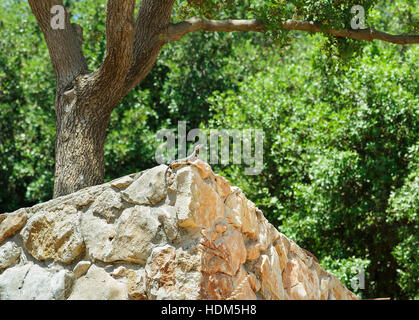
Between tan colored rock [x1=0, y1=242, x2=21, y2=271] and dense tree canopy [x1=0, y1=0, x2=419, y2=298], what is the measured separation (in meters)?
2.89

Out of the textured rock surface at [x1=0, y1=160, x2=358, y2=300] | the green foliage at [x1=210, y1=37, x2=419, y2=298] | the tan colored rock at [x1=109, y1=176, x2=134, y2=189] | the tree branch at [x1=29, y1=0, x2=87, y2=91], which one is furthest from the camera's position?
the green foliage at [x1=210, y1=37, x2=419, y2=298]

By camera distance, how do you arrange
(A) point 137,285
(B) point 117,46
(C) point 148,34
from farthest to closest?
(C) point 148,34 < (B) point 117,46 < (A) point 137,285

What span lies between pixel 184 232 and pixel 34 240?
1.21 meters

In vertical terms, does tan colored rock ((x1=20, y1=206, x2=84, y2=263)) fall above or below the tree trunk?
below

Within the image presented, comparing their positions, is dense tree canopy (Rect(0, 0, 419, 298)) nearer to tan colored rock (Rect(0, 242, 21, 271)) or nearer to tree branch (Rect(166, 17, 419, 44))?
tree branch (Rect(166, 17, 419, 44))

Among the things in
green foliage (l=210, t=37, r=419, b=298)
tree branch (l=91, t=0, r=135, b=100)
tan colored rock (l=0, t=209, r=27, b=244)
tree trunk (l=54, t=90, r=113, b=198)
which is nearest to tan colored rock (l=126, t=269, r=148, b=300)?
tan colored rock (l=0, t=209, r=27, b=244)

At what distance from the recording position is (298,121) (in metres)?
8.90

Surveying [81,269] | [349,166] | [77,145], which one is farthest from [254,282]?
[349,166]

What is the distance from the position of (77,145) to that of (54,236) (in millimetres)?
1446

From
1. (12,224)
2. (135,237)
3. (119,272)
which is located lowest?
(119,272)

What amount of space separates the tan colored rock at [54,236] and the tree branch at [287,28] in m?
2.52

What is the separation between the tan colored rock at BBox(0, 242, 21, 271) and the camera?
4191 millimetres

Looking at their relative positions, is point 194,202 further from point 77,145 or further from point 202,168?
point 77,145
